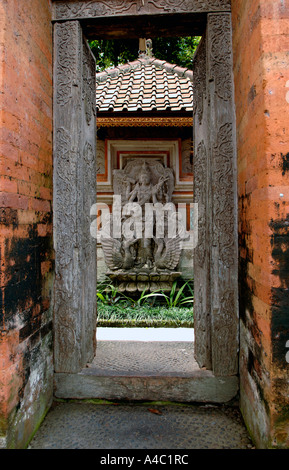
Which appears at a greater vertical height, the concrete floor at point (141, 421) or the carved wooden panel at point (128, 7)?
the carved wooden panel at point (128, 7)

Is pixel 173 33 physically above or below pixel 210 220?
above

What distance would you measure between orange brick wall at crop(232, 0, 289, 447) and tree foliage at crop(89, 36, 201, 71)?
32.2 feet

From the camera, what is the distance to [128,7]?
2203 millimetres

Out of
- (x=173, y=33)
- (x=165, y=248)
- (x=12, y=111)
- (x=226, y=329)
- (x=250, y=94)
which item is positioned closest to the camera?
(x=12, y=111)

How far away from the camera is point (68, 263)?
2199mm

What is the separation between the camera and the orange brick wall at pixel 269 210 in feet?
4.85

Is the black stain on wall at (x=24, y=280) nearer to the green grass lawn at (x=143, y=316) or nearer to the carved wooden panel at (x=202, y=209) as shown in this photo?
the carved wooden panel at (x=202, y=209)

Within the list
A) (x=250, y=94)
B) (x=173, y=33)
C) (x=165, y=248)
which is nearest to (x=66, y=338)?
(x=250, y=94)

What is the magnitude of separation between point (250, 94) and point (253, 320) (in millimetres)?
1427

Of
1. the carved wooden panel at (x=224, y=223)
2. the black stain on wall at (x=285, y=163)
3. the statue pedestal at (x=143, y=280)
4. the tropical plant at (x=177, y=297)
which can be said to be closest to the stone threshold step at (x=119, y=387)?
the carved wooden panel at (x=224, y=223)

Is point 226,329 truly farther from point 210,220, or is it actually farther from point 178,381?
point 210,220

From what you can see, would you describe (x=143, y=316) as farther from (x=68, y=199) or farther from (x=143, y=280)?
(x=68, y=199)

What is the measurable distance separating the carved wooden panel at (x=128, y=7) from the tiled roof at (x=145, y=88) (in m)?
2.67

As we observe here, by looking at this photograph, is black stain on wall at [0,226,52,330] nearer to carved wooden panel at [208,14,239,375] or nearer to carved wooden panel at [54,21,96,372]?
carved wooden panel at [54,21,96,372]
